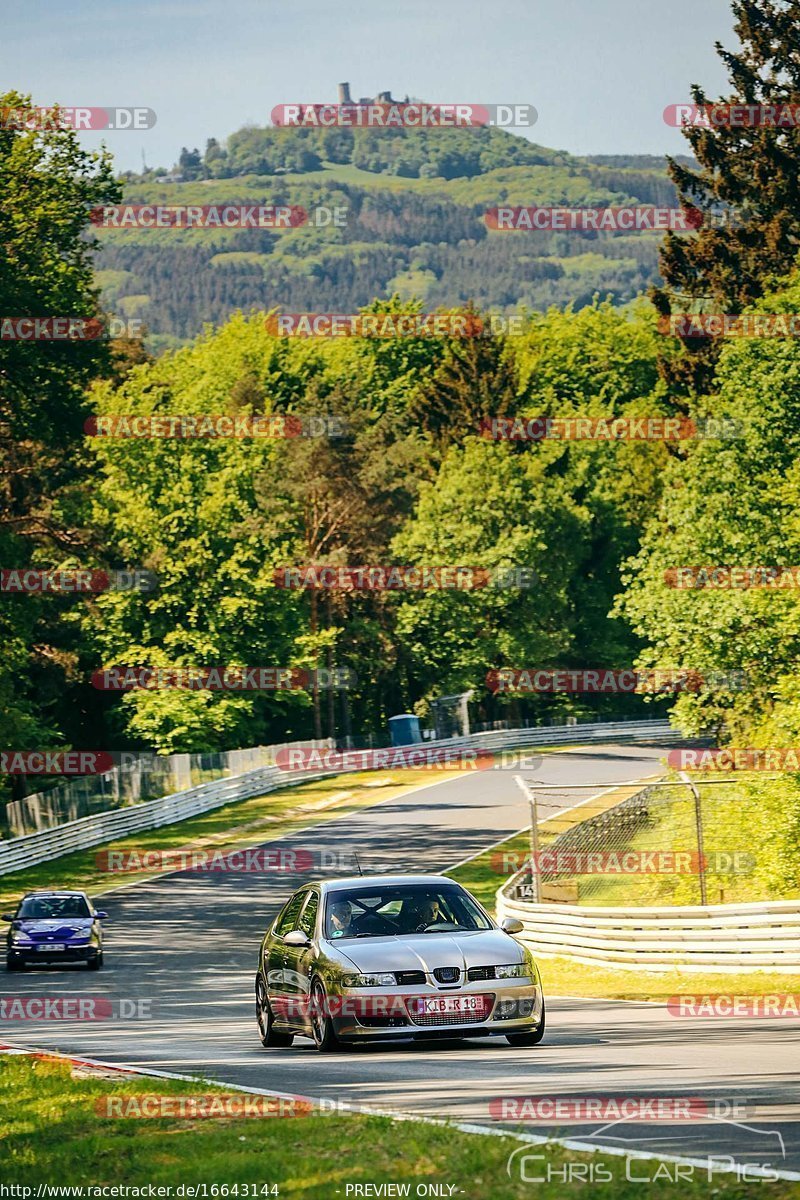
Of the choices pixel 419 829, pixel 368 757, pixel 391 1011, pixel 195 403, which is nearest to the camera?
pixel 391 1011

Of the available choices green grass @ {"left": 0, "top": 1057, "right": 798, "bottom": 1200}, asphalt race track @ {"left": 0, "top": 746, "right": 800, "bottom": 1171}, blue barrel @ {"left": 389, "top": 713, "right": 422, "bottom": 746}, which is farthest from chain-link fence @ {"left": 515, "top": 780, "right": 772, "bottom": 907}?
blue barrel @ {"left": 389, "top": 713, "right": 422, "bottom": 746}

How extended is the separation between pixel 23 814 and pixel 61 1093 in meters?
36.7

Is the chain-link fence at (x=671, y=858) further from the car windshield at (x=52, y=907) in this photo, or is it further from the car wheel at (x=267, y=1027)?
the car wheel at (x=267, y=1027)

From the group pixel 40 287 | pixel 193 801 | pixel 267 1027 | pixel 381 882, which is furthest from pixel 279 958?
pixel 193 801

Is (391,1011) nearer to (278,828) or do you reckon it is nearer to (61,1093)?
(61,1093)

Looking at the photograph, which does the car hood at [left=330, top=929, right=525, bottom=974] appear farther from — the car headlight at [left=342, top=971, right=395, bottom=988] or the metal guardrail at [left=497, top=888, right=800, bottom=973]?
the metal guardrail at [left=497, top=888, right=800, bottom=973]

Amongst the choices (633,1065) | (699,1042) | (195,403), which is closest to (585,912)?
(699,1042)

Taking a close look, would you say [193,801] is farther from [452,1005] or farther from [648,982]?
[452,1005]

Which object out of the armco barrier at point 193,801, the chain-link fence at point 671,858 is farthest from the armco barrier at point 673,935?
the armco barrier at point 193,801

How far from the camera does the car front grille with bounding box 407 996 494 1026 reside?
1346 centimetres

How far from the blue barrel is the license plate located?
63470 mm

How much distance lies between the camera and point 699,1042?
1398 centimetres

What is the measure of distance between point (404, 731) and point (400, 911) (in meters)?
62.6

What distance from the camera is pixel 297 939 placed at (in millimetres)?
14445
